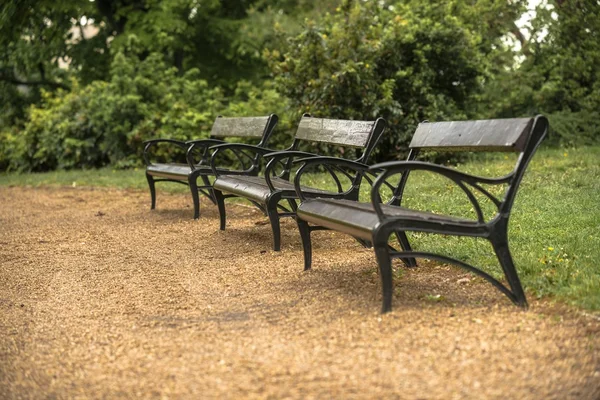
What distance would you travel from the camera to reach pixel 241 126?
28.8ft

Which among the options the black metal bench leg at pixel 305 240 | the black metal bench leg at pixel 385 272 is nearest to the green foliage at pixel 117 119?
the black metal bench leg at pixel 305 240

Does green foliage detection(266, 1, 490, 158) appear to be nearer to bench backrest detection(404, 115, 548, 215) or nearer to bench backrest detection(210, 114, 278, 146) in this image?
bench backrest detection(210, 114, 278, 146)

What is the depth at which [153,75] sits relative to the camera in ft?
51.7

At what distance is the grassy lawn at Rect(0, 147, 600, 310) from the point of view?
4.45m

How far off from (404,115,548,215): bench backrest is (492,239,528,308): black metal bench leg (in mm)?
178

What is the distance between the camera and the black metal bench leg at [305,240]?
5.31m

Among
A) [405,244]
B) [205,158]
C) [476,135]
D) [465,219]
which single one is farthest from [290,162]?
[465,219]

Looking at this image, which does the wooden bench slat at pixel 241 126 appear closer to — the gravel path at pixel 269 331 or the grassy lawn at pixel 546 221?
the grassy lawn at pixel 546 221

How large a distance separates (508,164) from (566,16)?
5.24 meters

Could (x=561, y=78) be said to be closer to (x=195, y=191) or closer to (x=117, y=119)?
(x=117, y=119)

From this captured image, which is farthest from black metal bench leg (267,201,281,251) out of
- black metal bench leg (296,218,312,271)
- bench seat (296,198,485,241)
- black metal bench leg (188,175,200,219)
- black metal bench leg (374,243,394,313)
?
black metal bench leg (188,175,200,219)

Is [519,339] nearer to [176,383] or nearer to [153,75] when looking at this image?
[176,383]

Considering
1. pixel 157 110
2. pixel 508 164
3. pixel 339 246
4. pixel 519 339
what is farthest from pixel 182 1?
pixel 519 339

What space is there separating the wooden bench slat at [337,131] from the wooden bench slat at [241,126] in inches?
42.5
